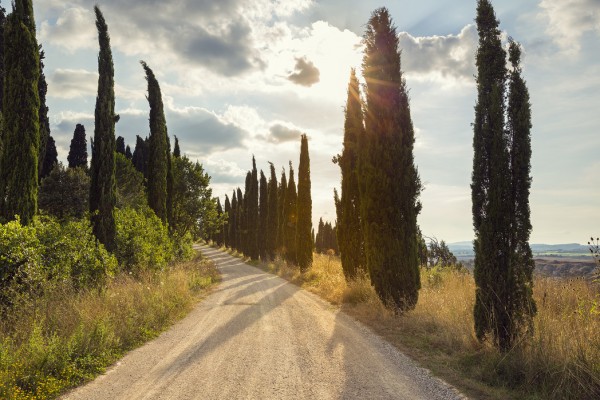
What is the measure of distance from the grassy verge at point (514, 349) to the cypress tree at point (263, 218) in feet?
91.9

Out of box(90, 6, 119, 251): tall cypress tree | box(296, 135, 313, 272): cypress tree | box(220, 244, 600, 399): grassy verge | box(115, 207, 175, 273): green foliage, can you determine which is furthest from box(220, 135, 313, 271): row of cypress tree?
box(220, 244, 600, 399): grassy verge

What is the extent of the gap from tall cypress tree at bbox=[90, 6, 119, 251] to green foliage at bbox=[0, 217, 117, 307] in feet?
10.6

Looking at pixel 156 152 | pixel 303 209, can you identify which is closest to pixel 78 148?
pixel 156 152

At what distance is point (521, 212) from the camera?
718 centimetres

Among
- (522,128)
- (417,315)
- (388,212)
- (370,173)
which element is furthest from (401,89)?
(417,315)

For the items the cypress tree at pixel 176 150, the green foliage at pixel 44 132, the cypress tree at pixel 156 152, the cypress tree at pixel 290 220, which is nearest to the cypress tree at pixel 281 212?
the cypress tree at pixel 290 220

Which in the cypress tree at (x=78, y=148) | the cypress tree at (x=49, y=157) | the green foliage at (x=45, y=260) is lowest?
the green foliage at (x=45, y=260)

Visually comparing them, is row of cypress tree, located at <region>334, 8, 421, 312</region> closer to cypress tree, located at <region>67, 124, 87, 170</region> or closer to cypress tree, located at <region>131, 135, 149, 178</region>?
cypress tree, located at <region>67, 124, 87, 170</region>

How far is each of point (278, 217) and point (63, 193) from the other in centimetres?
1765

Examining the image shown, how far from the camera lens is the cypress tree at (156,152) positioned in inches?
888

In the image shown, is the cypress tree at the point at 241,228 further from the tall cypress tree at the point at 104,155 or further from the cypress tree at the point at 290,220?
the tall cypress tree at the point at 104,155

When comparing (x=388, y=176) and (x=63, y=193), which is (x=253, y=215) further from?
(x=388, y=176)

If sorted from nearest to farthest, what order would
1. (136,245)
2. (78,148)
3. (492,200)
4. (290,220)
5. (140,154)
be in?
(492,200) < (136,245) < (290,220) < (78,148) < (140,154)

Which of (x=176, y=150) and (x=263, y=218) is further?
(x=263, y=218)
